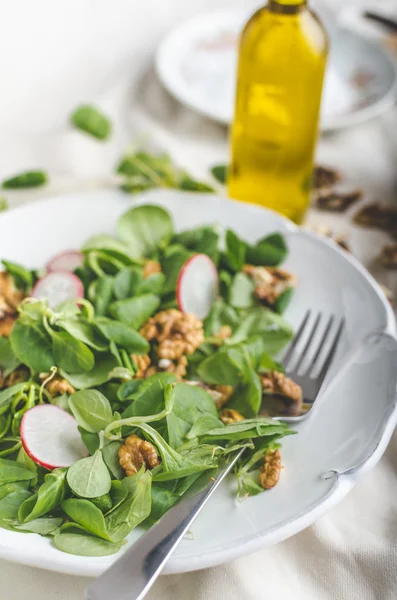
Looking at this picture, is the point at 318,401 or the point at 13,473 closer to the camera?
the point at 13,473

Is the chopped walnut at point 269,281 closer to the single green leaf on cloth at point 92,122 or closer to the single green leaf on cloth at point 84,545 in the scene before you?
the single green leaf on cloth at point 84,545

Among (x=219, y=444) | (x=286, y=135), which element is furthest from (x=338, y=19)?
(x=219, y=444)

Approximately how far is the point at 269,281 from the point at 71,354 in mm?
358

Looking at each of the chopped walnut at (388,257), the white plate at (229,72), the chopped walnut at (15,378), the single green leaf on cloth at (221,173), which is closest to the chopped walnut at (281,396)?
the chopped walnut at (15,378)

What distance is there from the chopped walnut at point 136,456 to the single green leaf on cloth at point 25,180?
77 centimetres

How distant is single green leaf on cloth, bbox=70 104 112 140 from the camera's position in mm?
1600

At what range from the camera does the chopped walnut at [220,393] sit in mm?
911

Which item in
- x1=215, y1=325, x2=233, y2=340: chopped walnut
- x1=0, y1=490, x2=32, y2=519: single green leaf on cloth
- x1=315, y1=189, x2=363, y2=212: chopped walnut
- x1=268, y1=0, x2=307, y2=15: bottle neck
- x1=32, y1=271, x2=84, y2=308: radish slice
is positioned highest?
x1=268, y1=0, x2=307, y2=15: bottle neck

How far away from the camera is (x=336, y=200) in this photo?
1.43 m

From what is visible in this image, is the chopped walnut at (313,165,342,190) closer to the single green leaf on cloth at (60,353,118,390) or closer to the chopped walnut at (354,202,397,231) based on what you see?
the chopped walnut at (354,202,397,231)

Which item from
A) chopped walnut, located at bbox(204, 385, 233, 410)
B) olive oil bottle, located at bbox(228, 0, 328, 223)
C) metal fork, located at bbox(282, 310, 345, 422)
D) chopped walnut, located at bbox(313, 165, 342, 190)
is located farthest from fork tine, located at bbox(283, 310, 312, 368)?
chopped walnut, located at bbox(313, 165, 342, 190)

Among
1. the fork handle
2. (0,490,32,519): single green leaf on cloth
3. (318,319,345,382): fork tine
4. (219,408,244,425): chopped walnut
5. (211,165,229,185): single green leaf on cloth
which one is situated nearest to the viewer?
the fork handle

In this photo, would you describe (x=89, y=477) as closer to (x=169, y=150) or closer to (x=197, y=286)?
(x=197, y=286)

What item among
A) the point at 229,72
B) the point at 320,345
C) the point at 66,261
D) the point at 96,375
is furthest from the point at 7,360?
the point at 229,72
